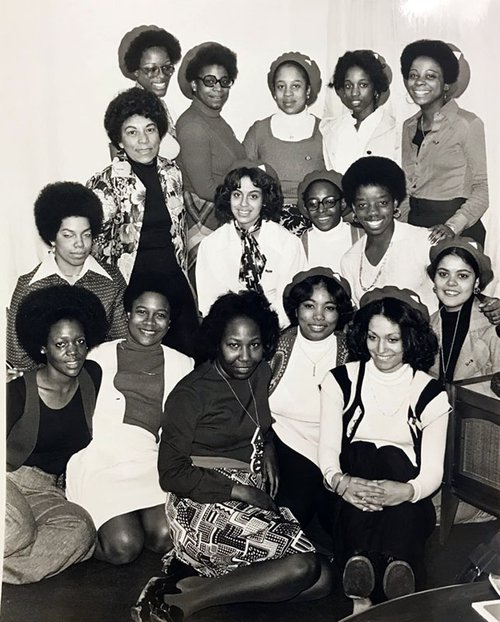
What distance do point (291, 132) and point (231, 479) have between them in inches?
52.7

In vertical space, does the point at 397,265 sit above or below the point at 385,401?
above

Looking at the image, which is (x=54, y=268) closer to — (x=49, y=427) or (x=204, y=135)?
(x=49, y=427)

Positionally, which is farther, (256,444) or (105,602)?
(256,444)

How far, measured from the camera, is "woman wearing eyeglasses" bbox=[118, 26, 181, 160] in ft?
10.3

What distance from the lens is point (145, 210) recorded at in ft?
10.7

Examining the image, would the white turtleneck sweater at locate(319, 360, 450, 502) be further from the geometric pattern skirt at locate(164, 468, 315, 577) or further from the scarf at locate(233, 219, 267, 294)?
the scarf at locate(233, 219, 267, 294)

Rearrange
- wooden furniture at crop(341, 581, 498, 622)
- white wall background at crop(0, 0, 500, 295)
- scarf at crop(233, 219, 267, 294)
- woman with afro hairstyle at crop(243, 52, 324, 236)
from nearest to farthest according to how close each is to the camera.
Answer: wooden furniture at crop(341, 581, 498, 622) < white wall background at crop(0, 0, 500, 295) < woman with afro hairstyle at crop(243, 52, 324, 236) < scarf at crop(233, 219, 267, 294)

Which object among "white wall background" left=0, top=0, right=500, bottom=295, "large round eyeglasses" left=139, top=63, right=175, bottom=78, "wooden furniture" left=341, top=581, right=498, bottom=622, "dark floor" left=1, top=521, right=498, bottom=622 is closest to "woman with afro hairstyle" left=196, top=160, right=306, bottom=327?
"white wall background" left=0, top=0, right=500, bottom=295

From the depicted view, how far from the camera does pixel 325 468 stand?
334 centimetres

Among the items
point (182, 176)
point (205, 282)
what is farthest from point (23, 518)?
point (182, 176)

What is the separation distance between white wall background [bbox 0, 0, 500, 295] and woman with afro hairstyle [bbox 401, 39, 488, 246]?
65mm

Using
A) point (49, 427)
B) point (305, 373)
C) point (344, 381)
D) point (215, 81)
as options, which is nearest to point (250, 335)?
point (305, 373)

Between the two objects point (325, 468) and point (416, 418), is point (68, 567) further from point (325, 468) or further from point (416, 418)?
point (416, 418)

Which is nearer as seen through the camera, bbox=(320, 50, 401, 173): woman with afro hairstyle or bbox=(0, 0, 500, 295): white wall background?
bbox=(0, 0, 500, 295): white wall background
